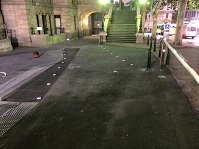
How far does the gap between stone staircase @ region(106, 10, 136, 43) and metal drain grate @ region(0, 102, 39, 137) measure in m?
14.3

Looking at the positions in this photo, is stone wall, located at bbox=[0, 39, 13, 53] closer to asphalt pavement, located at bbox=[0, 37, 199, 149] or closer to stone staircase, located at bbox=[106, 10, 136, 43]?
asphalt pavement, located at bbox=[0, 37, 199, 149]

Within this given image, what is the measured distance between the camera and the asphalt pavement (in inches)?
142

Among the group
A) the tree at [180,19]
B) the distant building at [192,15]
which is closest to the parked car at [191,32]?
the tree at [180,19]

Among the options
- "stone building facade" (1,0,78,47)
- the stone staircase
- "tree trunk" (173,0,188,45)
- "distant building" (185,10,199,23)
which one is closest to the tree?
"tree trunk" (173,0,188,45)

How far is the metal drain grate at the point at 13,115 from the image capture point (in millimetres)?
4140

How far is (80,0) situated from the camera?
25031 mm

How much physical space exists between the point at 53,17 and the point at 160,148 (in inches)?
859

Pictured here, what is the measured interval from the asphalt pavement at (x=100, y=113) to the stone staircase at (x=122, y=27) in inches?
435

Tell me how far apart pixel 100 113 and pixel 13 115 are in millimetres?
2305

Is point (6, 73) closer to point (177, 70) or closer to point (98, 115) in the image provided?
point (98, 115)

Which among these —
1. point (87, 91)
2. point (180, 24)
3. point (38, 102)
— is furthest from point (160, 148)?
point (180, 24)

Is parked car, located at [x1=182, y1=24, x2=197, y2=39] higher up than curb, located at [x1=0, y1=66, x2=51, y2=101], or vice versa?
parked car, located at [x1=182, y1=24, x2=197, y2=39]

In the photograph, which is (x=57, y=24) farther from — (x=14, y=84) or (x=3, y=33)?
(x=14, y=84)

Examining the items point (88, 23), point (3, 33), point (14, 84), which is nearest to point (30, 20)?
point (3, 33)
